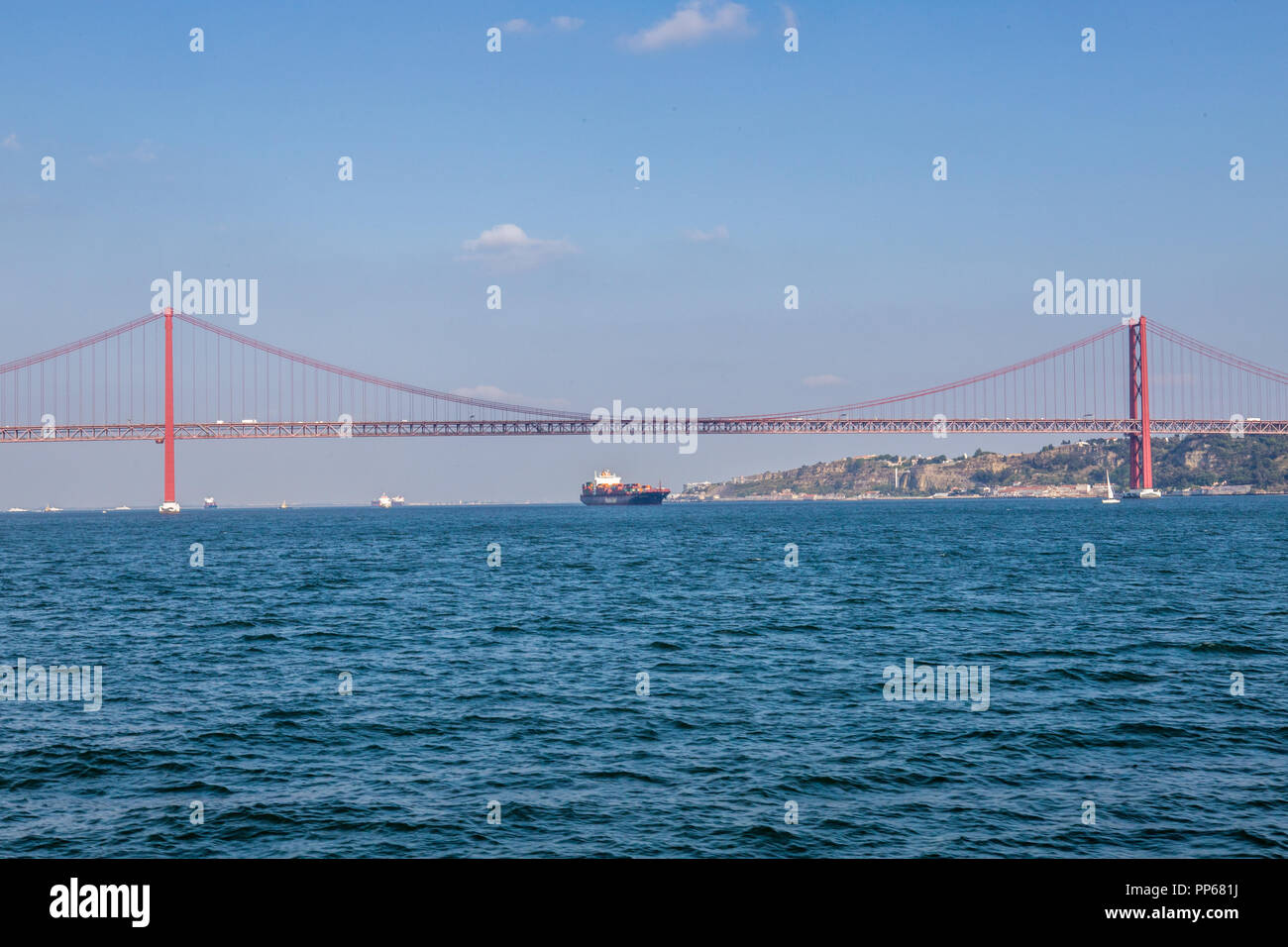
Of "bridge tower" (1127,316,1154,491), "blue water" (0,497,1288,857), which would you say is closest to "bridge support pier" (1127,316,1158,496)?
"bridge tower" (1127,316,1154,491)

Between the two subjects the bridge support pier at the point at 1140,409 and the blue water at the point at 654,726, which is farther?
the bridge support pier at the point at 1140,409

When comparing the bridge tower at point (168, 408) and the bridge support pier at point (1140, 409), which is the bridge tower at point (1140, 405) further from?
the bridge tower at point (168, 408)

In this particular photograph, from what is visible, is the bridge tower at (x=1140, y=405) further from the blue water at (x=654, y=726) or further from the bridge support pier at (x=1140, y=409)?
the blue water at (x=654, y=726)

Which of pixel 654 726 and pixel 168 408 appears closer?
pixel 654 726

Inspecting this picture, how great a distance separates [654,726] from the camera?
15.1 meters

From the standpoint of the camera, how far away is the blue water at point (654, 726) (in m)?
10.6

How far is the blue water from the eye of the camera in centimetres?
1061

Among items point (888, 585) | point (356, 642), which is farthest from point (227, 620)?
point (888, 585)

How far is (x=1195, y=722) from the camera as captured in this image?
15.0 meters

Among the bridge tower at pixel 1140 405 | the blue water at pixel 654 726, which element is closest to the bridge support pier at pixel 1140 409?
the bridge tower at pixel 1140 405

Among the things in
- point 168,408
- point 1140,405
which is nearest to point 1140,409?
point 1140,405

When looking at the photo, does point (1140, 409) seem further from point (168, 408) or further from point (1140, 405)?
point (168, 408)

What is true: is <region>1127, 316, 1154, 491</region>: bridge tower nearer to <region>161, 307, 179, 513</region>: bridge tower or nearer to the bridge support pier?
the bridge support pier
